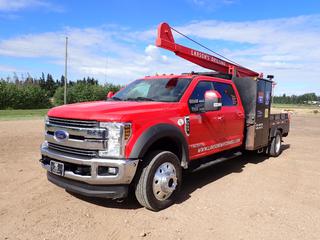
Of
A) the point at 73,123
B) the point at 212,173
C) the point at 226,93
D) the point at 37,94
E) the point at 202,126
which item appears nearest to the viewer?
the point at 73,123

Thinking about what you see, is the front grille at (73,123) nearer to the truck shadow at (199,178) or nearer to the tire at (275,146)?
the truck shadow at (199,178)

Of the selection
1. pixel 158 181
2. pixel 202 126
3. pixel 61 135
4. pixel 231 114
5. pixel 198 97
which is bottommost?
pixel 158 181

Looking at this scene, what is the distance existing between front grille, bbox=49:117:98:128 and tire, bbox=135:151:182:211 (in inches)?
36.5

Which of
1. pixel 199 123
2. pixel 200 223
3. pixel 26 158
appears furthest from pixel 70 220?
pixel 26 158

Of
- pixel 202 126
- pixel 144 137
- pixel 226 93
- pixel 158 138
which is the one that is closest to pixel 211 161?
pixel 202 126

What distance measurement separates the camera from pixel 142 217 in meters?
4.63

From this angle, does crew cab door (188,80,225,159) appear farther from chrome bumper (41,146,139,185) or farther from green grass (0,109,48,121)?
green grass (0,109,48,121)

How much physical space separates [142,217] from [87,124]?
150cm

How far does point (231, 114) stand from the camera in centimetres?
687

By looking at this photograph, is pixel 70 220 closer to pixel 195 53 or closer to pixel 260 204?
pixel 260 204

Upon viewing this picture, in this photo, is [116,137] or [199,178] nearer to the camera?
[116,137]

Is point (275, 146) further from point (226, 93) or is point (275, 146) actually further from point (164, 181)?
point (164, 181)

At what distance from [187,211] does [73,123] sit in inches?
81.9

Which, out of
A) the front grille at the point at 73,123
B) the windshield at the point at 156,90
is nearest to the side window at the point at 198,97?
the windshield at the point at 156,90
